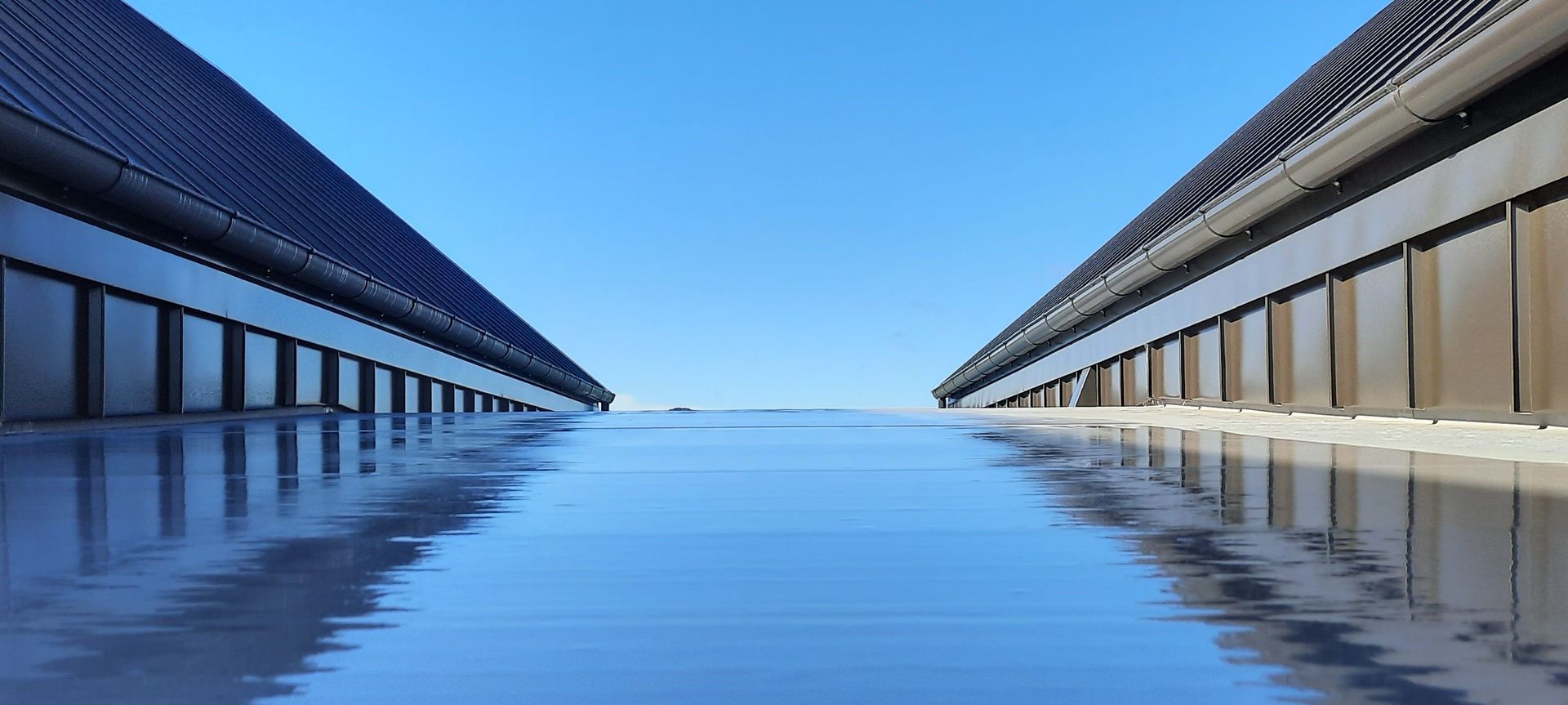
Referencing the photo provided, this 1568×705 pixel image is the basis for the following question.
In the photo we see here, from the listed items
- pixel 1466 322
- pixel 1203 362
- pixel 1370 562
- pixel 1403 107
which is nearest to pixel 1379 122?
pixel 1403 107

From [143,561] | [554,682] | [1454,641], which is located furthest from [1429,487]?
[143,561]

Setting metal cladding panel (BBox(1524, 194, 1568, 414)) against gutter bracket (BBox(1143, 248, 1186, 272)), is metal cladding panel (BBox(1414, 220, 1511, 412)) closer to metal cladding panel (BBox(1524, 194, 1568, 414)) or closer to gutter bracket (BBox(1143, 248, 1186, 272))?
metal cladding panel (BBox(1524, 194, 1568, 414))

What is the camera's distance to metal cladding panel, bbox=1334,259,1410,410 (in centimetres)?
987

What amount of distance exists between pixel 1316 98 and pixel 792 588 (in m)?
14.7

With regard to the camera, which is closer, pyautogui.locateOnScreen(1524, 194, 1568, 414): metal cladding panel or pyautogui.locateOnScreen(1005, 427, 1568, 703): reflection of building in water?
pyautogui.locateOnScreen(1005, 427, 1568, 703): reflection of building in water

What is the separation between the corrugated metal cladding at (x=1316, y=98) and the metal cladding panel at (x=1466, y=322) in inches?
64.9

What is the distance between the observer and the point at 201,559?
2254 millimetres

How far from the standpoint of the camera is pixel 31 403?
9.57 metres

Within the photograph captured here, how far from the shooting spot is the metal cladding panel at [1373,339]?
9.87 metres

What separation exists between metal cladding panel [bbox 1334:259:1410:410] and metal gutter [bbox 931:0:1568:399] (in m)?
1.10

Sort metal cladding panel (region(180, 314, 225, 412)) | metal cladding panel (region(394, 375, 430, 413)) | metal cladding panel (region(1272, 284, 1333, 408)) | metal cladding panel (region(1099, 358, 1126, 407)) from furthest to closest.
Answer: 1. metal cladding panel (region(394, 375, 430, 413))
2. metal cladding panel (region(1099, 358, 1126, 407))
3. metal cladding panel (region(180, 314, 225, 412))
4. metal cladding panel (region(1272, 284, 1333, 408))

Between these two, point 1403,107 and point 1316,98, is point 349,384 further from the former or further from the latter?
point 1403,107

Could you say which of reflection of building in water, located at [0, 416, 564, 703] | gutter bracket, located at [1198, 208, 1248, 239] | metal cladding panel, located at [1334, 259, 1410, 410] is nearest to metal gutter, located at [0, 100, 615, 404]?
reflection of building in water, located at [0, 416, 564, 703]

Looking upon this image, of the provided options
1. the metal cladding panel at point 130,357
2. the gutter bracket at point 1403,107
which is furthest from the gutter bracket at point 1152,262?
the metal cladding panel at point 130,357
